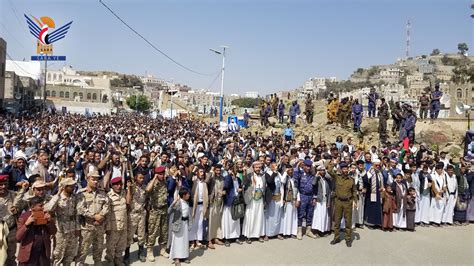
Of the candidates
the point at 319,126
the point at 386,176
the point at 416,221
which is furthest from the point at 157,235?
the point at 319,126

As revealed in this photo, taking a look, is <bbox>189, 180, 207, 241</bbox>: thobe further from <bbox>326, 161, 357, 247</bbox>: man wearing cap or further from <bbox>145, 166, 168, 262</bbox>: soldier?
<bbox>326, 161, 357, 247</bbox>: man wearing cap

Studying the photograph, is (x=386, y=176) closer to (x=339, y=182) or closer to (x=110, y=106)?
(x=339, y=182)

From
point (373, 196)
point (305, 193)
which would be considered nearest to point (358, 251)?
point (305, 193)

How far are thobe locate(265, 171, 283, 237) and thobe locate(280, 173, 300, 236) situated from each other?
3.8 inches

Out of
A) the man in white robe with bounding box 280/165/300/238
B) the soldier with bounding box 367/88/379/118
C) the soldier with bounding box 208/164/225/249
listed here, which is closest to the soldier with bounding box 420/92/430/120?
the soldier with bounding box 367/88/379/118

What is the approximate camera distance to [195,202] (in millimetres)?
6480

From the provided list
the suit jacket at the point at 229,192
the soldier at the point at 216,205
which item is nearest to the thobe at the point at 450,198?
the suit jacket at the point at 229,192

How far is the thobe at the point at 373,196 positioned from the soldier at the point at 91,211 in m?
5.31

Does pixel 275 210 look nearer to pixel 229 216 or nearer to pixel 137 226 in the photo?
pixel 229 216

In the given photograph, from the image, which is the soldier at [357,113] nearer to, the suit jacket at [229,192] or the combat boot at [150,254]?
the suit jacket at [229,192]

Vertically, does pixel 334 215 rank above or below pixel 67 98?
below

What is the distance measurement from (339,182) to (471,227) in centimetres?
386

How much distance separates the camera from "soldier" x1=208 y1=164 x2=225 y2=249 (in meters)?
6.76

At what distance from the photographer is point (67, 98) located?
75.2 metres
